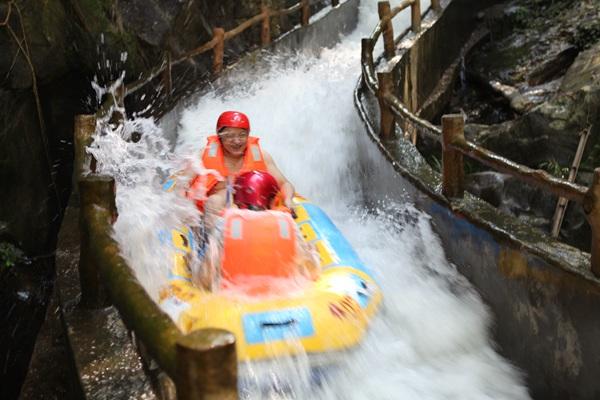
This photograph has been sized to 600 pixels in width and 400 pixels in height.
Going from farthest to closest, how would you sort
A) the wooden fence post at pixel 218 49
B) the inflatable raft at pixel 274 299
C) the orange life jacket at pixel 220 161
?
the wooden fence post at pixel 218 49
the orange life jacket at pixel 220 161
the inflatable raft at pixel 274 299

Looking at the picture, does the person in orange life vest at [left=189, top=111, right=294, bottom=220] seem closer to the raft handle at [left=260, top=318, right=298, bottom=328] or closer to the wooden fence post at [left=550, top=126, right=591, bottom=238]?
the raft handle at [left=260, top=318, right=298, bottom=328]

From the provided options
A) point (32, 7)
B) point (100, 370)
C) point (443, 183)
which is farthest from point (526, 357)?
point (32, 7)

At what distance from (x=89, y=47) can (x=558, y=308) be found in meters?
7.59

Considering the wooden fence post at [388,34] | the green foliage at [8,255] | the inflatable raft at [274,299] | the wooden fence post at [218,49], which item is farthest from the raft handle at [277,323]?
the wooden fence post at [388,34]

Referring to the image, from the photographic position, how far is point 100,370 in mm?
2877

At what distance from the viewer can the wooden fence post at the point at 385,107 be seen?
6792 mm

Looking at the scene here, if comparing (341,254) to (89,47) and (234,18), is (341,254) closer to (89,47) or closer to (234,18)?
(89,47)

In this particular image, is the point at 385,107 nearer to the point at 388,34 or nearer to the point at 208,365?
the point at 388,34

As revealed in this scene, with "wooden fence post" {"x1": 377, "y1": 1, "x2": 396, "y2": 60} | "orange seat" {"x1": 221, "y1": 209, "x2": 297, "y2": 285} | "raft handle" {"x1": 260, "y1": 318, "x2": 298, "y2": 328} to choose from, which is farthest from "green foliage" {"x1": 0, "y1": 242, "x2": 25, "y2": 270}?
"wooden fence post" {"x1": 377, "y1": 1, "x2": 396, "y2": 60}

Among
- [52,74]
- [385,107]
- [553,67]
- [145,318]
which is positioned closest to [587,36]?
[553,67]

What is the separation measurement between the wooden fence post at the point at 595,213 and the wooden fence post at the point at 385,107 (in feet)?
11.2

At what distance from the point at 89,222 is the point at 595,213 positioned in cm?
292

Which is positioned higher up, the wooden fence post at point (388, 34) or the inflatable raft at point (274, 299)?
the wooden fence post at point (388, 34)

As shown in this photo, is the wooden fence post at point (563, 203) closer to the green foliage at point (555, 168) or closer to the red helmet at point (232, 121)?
the green foliage at point (555, 168)
